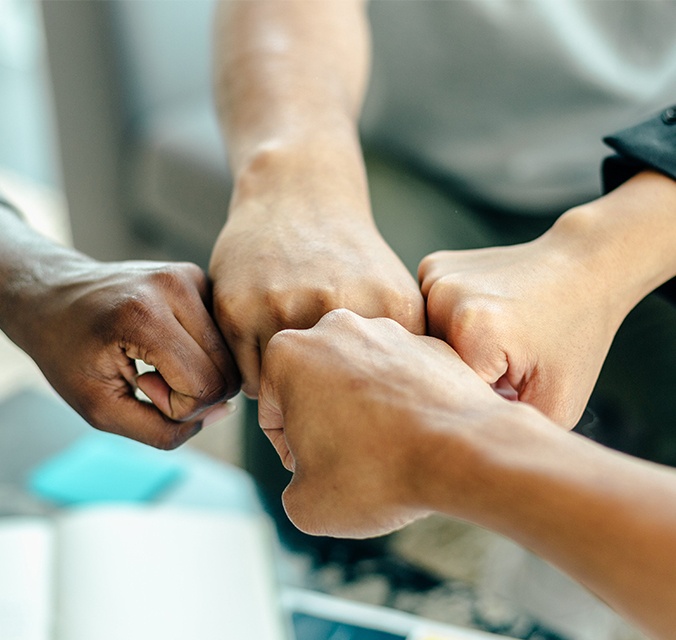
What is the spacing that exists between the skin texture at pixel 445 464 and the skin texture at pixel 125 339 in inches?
1.7

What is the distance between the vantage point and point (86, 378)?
364 mm

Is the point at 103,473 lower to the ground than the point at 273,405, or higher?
lower

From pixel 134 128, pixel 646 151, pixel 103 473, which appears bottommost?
pixel 103 473

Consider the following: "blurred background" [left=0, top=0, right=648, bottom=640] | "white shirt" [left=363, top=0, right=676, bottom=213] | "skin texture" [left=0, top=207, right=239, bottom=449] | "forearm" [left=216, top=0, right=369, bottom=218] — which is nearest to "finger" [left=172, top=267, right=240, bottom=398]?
"skin texture" [left=0, top=207, right=239, bottom=449]

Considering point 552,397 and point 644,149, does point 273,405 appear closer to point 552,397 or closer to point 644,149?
→ point 552,397

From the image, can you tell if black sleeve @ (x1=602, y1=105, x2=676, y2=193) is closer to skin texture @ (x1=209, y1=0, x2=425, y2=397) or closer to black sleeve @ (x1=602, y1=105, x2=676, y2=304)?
black sleeve @ (x1=602, y1=105, x2=676, y2=304)

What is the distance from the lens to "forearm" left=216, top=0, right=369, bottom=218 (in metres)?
0.47

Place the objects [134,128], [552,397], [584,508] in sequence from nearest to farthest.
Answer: [584,508], [552,397], [134,128]

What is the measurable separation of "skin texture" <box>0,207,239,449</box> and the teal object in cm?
26

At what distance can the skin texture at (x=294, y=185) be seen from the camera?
1.24 ft

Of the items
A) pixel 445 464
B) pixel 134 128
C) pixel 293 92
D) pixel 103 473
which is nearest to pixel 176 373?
pixel 445 464

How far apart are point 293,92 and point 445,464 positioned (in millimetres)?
330

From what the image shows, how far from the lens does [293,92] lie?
0.52 meters

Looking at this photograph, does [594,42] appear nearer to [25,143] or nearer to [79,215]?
[79,215]
